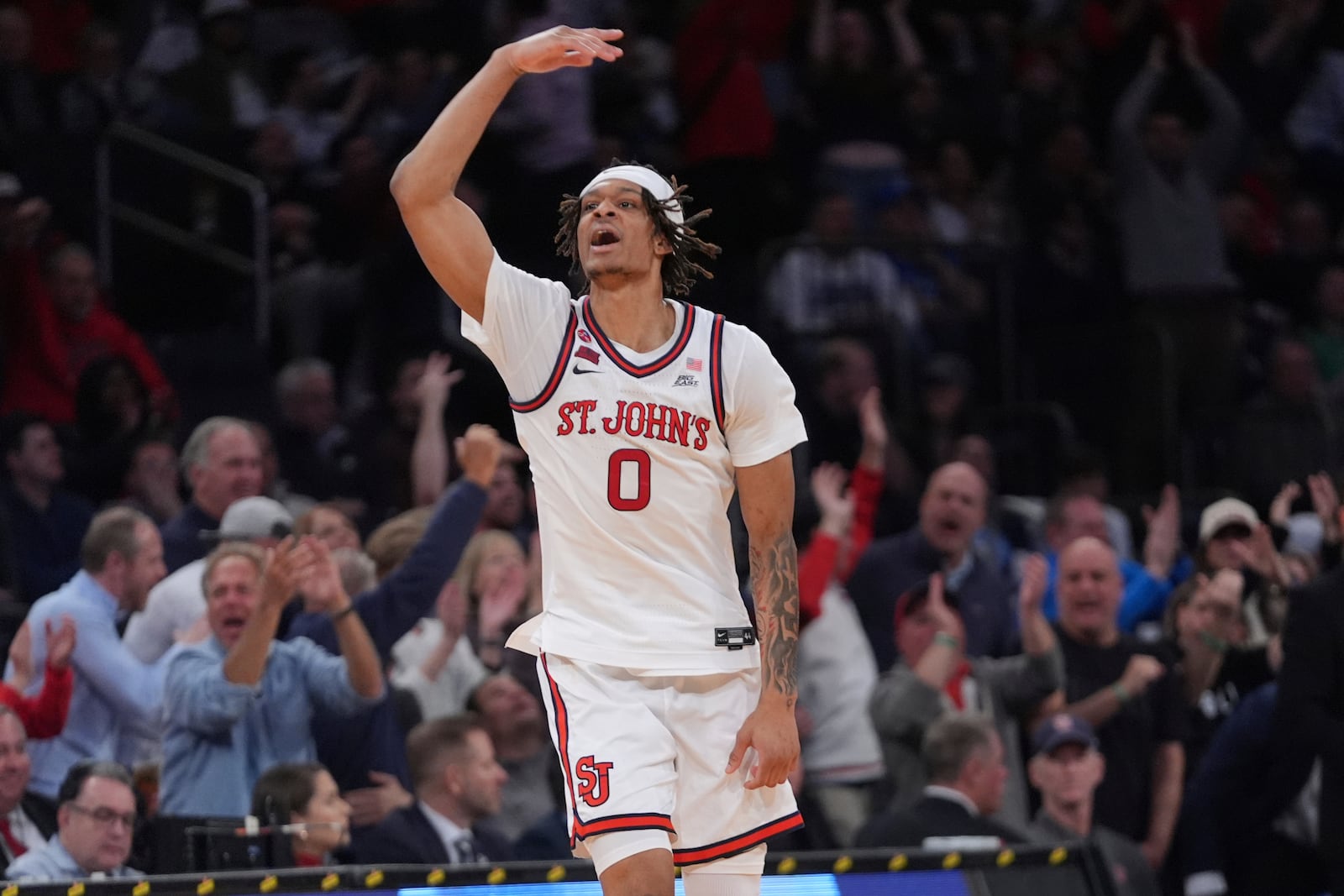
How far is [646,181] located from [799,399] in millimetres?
6405

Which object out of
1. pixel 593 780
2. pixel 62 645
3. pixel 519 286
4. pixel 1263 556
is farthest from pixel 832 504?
pixel 593 780

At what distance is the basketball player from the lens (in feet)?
15.8

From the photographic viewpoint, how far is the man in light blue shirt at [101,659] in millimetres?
7469

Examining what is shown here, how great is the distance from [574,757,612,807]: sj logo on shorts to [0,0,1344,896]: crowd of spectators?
208cm

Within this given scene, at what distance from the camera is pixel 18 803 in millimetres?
7164

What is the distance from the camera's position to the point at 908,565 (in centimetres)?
952

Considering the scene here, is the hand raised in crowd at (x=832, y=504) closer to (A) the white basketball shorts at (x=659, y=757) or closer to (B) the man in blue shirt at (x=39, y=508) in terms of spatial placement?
(B) the man in blue shirt at (x=39, y=508)

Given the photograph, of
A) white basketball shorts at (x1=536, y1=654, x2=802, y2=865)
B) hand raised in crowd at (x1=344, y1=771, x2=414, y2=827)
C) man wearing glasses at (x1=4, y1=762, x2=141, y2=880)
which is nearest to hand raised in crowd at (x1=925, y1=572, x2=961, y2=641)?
hand raised in crowd at (x1=344, y1=771, x2=414, y2=827)

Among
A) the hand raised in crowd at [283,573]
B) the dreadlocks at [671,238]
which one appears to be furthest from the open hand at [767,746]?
the hand raised in crowd at [283,573]

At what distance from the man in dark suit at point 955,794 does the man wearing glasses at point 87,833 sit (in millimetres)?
2588

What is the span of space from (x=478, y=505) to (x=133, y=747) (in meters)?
1.54

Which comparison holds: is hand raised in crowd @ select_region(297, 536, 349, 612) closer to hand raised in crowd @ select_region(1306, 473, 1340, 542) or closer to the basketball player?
the basketball player

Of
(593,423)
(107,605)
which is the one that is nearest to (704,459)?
(593,423)

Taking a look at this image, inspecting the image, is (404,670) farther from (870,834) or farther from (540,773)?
(870,834)
